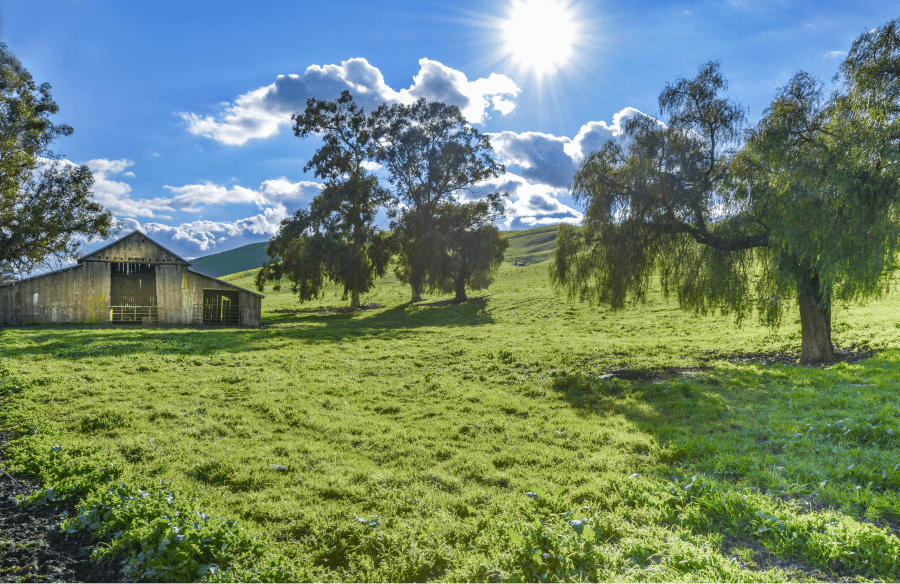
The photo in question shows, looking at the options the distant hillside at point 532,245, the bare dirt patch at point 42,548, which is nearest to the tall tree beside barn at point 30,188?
the bare dirt patch at point 42,548

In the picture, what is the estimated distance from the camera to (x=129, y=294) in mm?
32156

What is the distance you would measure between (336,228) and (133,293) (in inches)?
703

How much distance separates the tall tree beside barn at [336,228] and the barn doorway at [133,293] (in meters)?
11.7

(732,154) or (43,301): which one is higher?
(732,154)

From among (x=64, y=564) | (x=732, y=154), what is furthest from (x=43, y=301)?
(x=732, y=154)

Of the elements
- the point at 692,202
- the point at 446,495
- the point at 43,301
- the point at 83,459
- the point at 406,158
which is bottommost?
the point at 446,495

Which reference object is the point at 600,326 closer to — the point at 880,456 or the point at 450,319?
the point at 450,319

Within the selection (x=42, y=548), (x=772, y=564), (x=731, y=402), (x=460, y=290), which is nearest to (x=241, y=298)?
(x=460, y=290)

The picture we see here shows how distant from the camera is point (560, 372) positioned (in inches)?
616

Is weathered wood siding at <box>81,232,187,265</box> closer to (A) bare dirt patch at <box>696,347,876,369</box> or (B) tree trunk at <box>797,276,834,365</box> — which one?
(A) bare dirt patch at <box>696,347,876,369</box>

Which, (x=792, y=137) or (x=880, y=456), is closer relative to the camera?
(x=880, y=456)

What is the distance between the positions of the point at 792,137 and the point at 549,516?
15970 mm

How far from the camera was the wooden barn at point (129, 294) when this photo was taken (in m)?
29.8

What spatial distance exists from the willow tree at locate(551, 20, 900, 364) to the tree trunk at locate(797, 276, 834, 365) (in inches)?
1.8
